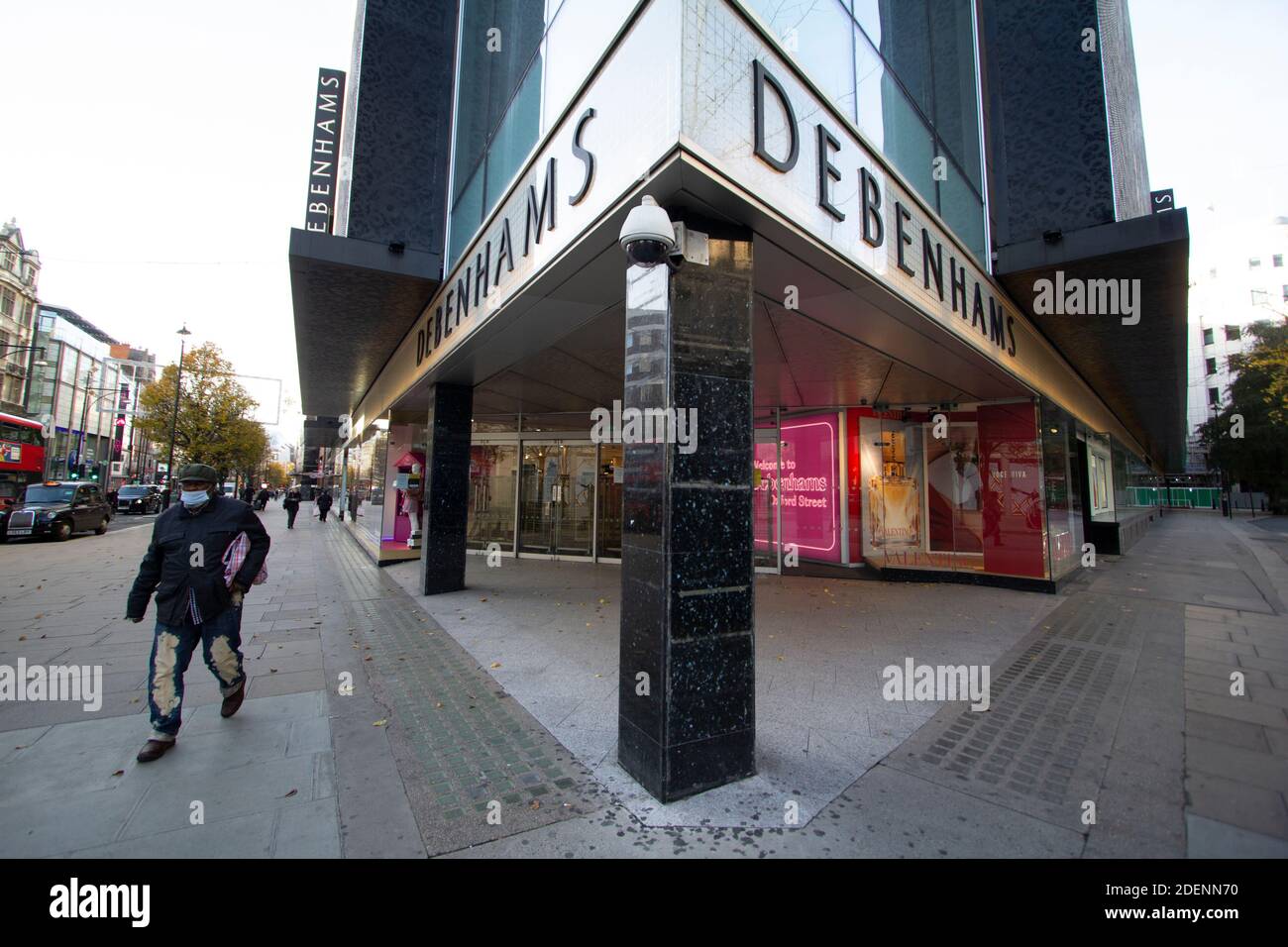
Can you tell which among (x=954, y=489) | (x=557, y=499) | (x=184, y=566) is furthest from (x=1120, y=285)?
(x=557, y=499)

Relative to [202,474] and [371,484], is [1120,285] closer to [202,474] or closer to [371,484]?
[202,474]

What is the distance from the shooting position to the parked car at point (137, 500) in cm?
3030

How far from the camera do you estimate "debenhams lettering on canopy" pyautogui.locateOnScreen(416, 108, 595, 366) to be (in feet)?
12.4

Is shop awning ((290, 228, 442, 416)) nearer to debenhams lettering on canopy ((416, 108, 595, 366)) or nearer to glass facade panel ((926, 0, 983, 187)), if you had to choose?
debenhams lettering on canopy ((416, 108, 595, 366))

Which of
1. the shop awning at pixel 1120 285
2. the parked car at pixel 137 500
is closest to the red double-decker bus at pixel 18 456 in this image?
the parked car at pixel 137 500

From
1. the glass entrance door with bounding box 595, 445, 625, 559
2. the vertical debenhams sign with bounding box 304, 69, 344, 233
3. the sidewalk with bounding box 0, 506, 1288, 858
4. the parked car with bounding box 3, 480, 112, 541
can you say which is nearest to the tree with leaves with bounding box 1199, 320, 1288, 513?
the glass entrance door with bounding box 595, 445, 625, 559

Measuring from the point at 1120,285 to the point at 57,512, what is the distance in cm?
2615

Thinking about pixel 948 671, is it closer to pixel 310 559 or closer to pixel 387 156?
pixel 387 156

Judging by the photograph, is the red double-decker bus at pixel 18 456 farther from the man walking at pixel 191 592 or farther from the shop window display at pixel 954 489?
the shop window display at pixel 954 489

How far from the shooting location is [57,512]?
1617 cm
